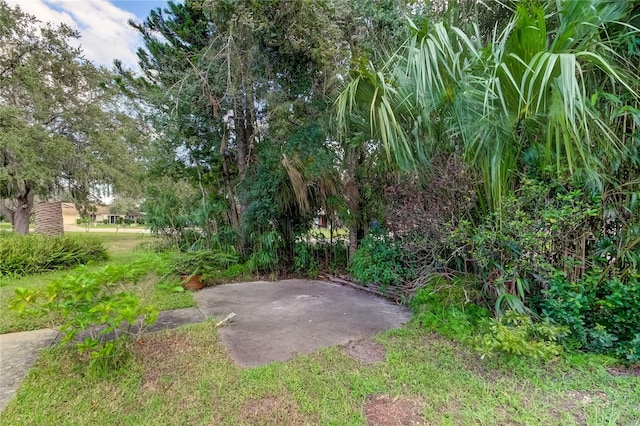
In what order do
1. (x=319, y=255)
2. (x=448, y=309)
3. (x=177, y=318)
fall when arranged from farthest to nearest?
(x=319, y=255)
(x=177, y=318)
(x=448, y=309)

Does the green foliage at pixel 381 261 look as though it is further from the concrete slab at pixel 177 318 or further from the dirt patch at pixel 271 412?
the dirt patch at pixel 271 412

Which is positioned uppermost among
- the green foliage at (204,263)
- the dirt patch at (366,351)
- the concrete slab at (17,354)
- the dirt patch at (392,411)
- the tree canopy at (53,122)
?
the tree canopy at (53,122)

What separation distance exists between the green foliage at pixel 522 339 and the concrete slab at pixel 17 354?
340cm

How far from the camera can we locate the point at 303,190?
16.0 feet

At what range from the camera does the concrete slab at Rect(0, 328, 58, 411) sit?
6.48 feet

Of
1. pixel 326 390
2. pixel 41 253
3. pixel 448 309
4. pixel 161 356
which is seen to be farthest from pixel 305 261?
pixel 41 253

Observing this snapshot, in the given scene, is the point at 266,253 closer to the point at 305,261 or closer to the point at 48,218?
the point at 305,261

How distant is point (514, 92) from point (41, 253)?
7.61m

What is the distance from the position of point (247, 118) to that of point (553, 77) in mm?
4952

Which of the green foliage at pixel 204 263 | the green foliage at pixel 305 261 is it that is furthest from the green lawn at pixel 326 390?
the green foliage at pixel 305 261

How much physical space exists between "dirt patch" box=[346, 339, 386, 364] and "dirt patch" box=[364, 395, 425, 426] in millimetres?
478

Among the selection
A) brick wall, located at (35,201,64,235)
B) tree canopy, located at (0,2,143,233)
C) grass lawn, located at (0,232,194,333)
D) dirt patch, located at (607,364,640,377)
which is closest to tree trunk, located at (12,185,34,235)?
tree canopy, located at (0,2,143,233)

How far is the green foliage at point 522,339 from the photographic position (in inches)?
84.5

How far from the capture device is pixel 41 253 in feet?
17.5
